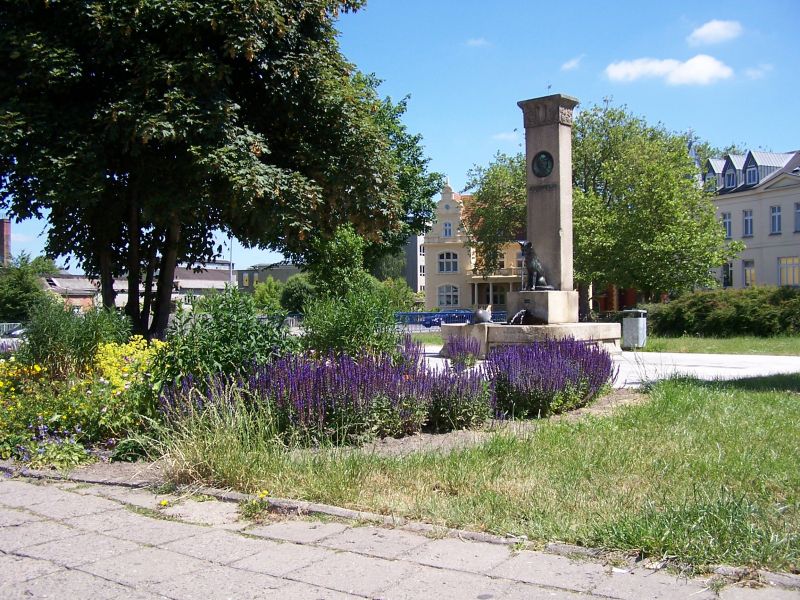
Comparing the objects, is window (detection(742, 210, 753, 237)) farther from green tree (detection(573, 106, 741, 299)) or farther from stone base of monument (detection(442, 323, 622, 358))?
stone base of monument (detection(442, 323, 622, 358))

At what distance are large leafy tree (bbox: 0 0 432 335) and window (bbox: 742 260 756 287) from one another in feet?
138

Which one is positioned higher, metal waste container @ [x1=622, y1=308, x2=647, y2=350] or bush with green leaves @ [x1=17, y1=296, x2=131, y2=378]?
bush with green leaves @ [x1=17, y1=296, x2=131, y2=378]

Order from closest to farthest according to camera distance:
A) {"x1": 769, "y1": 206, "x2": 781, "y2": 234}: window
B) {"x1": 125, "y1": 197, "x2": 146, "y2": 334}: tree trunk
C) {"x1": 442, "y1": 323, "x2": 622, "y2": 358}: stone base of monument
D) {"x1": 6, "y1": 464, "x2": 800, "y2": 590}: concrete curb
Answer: {"x1": 6, "y1": 464, "x2": 800, "y2": 590}: concrete curb, {"x1": 442, "y1": 323, "x2": 622, "y2": 358}: stone base of monument, {"x1": 125, "y1": 197, "x2": 146, "y2": 334}: tree trunk, {"x1": 769, "y1": 206, "x2": 781, "y2": 234}: window

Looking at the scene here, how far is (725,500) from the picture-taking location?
4.68 meters

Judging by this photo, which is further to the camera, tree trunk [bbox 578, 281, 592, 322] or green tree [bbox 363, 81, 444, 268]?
tree trunk [bbox 578, 281, 592, 322]

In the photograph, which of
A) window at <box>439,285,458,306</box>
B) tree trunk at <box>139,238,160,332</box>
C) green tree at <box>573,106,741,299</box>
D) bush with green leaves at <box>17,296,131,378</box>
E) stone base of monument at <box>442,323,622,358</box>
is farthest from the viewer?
window at <box>439,285,458,306</box>

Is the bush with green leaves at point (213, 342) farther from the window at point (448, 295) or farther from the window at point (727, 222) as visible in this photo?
the window at point (448, 295)

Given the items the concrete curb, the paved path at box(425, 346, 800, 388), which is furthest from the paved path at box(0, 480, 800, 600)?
the paved path at box(425, 346, 800, 388)

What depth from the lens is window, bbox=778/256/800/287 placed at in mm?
48219

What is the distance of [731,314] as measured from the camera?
94.4 feet

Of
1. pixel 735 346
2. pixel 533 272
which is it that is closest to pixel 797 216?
pixel 735 346

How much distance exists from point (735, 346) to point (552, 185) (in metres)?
11.7

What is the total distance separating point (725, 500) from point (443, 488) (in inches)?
73.7

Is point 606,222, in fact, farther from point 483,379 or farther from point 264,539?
point 264,539
